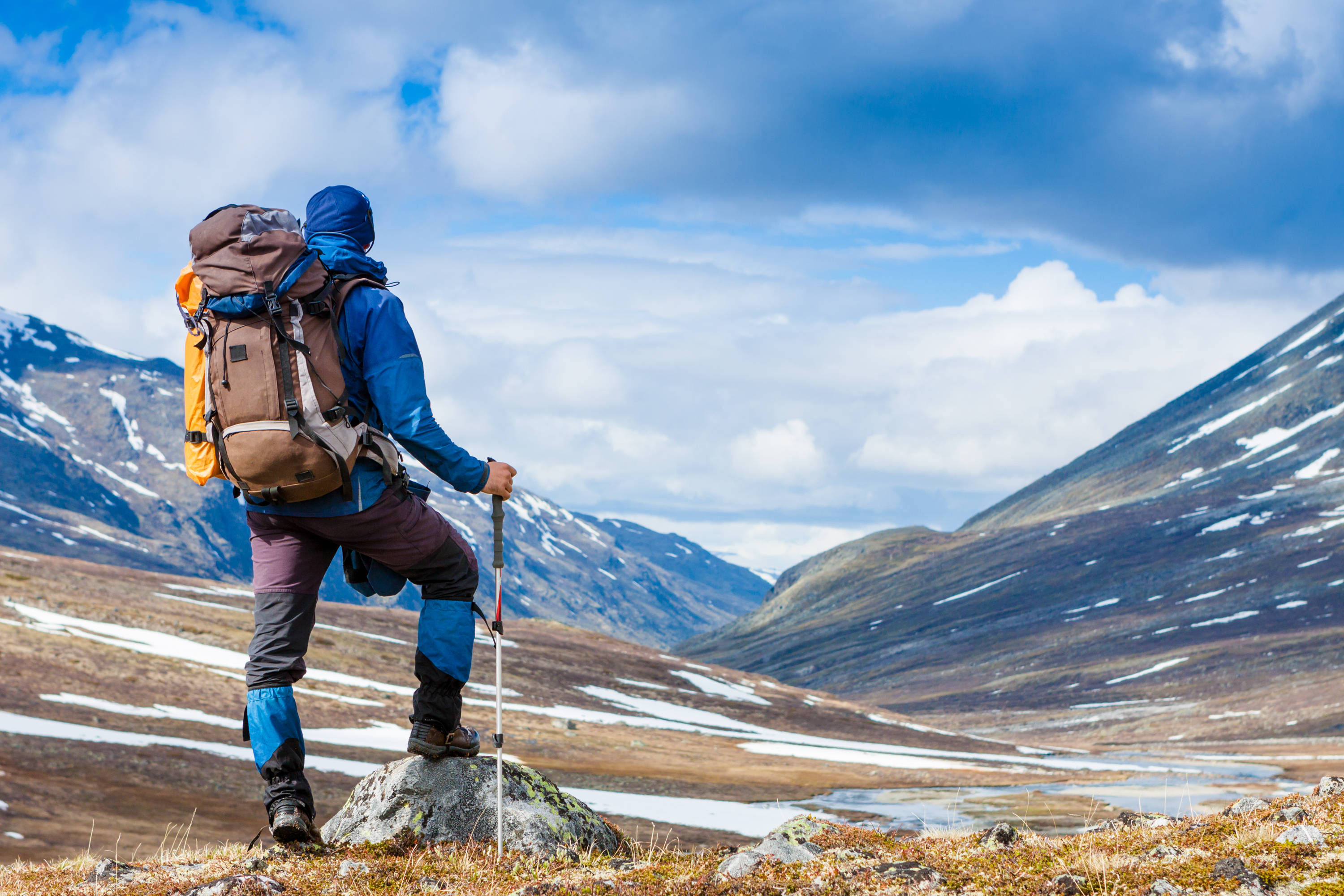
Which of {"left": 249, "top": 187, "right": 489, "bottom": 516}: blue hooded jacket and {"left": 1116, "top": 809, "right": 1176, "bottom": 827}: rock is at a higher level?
{"left": 249, "top": 187, "right": 489, "bottom": 516}: blue hooded jacket

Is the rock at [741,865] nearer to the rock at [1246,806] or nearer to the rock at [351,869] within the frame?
the rock at [351,869]

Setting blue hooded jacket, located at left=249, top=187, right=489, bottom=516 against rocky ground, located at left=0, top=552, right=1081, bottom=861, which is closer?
blue hooded jacket, located at left=249, top=187, right=489, bottom=516

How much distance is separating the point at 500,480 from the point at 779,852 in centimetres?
343

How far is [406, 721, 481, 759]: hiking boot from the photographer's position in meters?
9.09

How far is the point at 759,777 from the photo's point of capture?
57125 millimetres

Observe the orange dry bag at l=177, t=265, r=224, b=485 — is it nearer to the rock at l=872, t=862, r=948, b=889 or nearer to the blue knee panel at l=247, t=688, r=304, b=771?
the blue knee panel at l=247, t=688, r=304, b=771

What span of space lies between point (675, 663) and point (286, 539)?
10669 cm

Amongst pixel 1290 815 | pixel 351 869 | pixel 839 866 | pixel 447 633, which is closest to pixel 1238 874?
pixel 1290 815

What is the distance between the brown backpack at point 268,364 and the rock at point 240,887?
8.03 ft

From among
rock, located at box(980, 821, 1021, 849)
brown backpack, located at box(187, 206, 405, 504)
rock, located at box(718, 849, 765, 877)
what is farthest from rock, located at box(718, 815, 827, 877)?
brown backpack, located at box(187, 206, 405, 504)

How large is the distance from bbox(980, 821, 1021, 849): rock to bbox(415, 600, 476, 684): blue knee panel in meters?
4.20

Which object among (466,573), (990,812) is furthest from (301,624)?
(990,812)

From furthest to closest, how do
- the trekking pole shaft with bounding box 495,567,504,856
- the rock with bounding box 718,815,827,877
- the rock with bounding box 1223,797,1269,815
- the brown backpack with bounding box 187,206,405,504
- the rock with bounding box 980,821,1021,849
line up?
the rock with bounding box 1223,797,1269,815 → the rock with bounding box 980,821,1021,849 → the trekking pole shaft with bounding box 495,567,504,856 → the rock with bounding box 718,815,827,877 → the brown backpack with bounding box 187,206,405,504

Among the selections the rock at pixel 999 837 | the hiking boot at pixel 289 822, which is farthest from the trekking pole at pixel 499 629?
the rock at pixel 999 837
